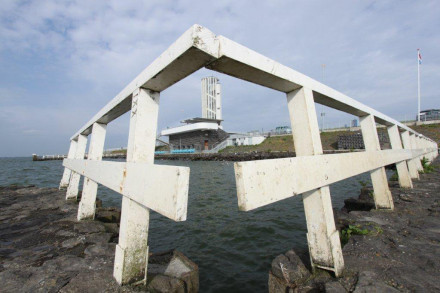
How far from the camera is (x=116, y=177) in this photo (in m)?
2.16

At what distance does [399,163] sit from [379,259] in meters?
4.59

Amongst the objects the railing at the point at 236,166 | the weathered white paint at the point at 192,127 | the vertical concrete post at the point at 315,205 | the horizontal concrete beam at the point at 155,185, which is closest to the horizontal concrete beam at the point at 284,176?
the railing at the point at 236,166

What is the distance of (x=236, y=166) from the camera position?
1300mm

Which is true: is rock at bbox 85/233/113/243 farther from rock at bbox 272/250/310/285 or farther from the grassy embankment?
the grassy embankment

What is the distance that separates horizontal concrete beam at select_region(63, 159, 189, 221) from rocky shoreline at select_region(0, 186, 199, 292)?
1.08 meters

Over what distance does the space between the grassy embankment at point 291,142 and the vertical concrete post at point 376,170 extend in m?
31.1

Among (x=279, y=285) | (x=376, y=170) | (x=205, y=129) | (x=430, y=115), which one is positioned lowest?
A: (x=279, y=285)

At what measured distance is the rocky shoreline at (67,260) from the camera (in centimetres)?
220

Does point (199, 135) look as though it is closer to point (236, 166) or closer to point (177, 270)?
point (177, 270)

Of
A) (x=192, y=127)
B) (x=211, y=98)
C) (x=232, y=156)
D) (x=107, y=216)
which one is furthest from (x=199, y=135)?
(x=107, y=216)

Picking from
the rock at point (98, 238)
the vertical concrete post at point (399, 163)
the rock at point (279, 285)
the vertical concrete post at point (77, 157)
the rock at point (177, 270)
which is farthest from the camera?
the vertical concrete post at point (77, 157)

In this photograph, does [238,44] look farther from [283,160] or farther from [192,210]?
[192,210]

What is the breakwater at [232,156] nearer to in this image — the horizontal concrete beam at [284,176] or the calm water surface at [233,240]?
the calm water surface at [233,240]

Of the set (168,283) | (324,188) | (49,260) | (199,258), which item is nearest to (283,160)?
(324,188)
